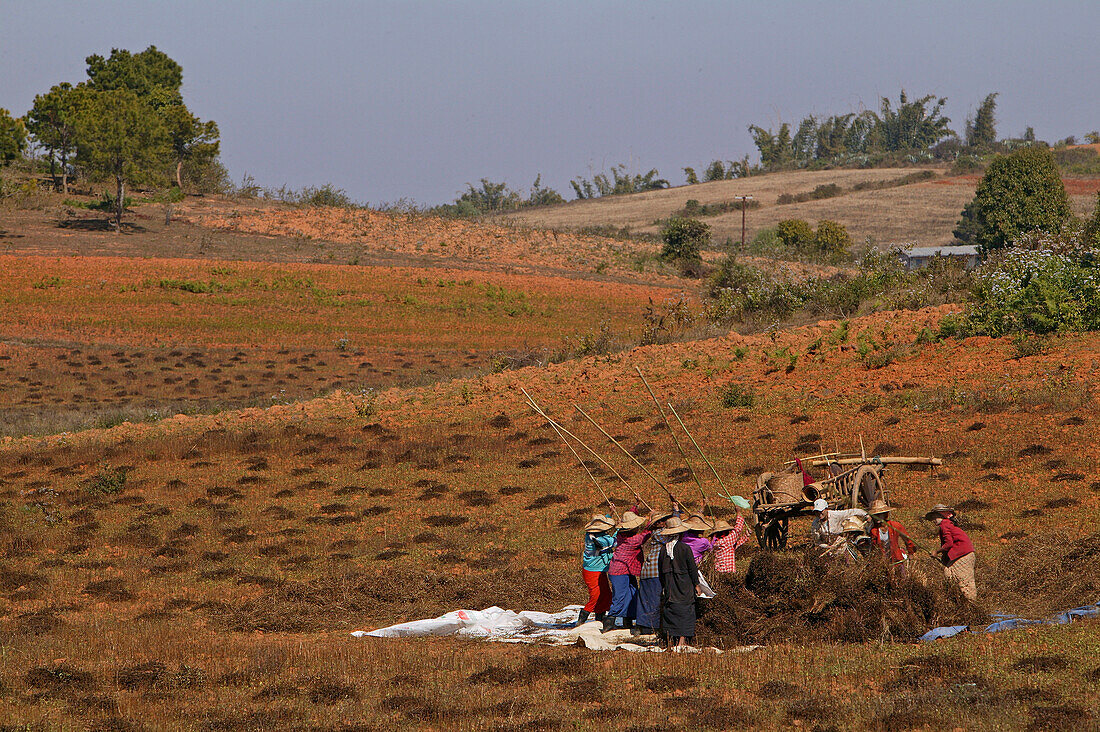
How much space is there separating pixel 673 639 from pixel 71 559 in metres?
11.1

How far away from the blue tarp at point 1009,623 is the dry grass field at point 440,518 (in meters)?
0.41

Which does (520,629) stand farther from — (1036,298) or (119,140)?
(119,140)

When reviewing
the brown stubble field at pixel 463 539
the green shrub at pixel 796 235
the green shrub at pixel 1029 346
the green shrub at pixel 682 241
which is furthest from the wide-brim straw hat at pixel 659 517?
the green shrub at pixel 796 235

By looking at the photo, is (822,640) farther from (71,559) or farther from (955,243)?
(955,243)

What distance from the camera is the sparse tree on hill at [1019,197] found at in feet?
228

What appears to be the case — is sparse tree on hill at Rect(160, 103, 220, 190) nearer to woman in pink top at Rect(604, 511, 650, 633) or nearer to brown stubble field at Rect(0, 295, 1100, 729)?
brown stubble field at Rect(0, 295, 1100, 729)

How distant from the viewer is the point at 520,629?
516 inches

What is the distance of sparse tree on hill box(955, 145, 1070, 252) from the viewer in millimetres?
69438

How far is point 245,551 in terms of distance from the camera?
1834cm

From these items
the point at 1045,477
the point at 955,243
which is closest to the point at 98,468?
the point at 1045,477

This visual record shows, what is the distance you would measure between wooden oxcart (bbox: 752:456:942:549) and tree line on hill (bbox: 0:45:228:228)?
56.7 m

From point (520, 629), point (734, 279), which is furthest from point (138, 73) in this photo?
point (520, 629)

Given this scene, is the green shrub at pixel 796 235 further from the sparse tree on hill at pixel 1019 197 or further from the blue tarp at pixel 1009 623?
the blue tarp at pixel 1009 623

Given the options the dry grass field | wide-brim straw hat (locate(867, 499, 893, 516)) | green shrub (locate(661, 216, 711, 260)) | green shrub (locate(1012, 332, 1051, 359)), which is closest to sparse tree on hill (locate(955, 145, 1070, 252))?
green shrub (locate(661, 216, 711, 260))
